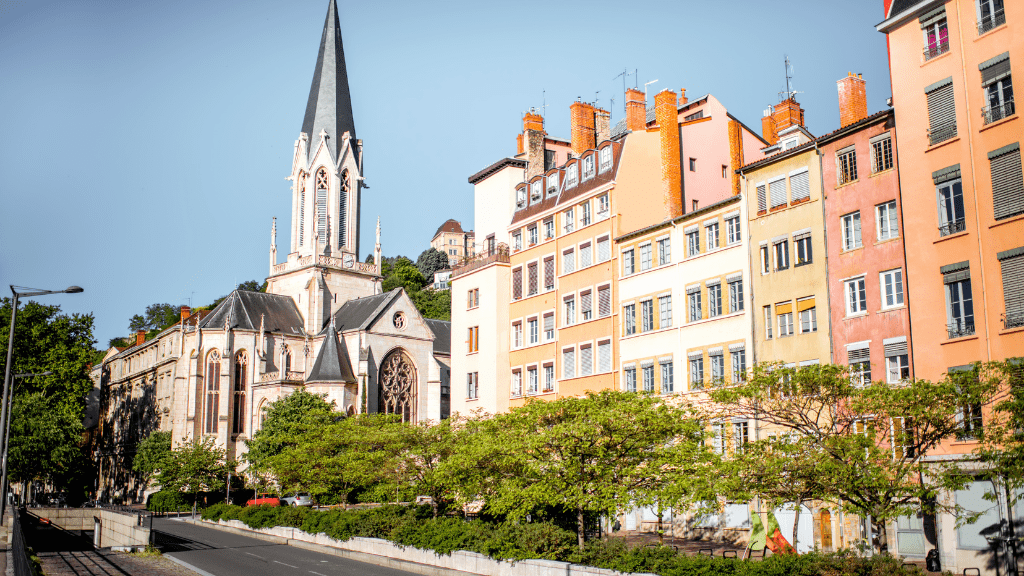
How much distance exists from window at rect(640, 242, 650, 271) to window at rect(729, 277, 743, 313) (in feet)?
16.4

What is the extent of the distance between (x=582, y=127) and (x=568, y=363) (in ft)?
41.4

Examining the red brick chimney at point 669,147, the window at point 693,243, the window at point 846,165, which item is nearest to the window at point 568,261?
the red brick chimney at point 669,147

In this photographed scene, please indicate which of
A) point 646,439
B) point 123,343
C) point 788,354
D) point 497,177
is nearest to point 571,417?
point 646,439

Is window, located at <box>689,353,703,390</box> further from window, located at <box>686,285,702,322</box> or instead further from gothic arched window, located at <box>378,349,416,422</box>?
gothic arched window, located at <box>378,349,416,422</box>

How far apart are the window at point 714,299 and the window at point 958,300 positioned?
9.23 metres

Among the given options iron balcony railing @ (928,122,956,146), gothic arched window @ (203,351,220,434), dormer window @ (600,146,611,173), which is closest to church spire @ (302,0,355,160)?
gothic arched window @ (203,351,220,434)

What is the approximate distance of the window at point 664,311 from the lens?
38391mm

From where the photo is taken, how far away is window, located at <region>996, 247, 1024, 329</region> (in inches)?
1030

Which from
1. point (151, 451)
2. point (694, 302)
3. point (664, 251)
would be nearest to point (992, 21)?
point (694, 302)

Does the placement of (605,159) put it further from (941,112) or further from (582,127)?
(941,112)

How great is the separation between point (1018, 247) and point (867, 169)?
6050 mm

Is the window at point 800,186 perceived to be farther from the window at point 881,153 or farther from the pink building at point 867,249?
the window at point 881,153

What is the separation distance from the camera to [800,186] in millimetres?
33500

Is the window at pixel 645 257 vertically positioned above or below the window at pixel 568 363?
above
